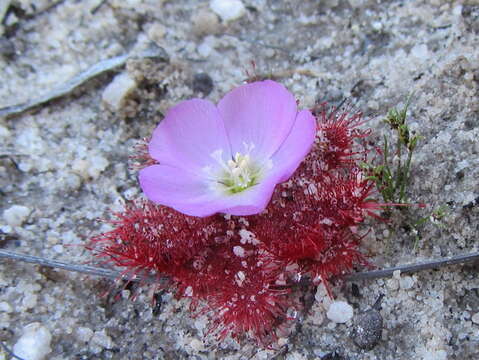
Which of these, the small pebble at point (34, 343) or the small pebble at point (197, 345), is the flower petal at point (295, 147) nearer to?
the small pebble at point (197, 345)

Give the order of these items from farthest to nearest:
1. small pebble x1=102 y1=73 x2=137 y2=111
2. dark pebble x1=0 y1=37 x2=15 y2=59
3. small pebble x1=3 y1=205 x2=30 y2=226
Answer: dark pebble x1=0 y1=37 x2=15 y2=59 < small pebble x1=102 y1=73 x2=137 y2=111 < small pebble x1=3 y1=205 x2=30 y2=226

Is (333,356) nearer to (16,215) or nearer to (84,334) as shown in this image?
(84,334)

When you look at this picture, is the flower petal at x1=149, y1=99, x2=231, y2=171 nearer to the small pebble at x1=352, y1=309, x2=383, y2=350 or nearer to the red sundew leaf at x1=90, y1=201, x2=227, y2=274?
the red sundew leaf at x1=90, y1=201, x2=227, y2=274

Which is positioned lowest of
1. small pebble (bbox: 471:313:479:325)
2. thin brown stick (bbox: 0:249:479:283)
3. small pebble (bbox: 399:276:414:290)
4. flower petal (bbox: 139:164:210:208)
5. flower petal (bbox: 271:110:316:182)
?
small pebble (bbox: 471:313:479:325)

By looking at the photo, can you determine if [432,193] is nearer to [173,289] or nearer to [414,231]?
[414,231]

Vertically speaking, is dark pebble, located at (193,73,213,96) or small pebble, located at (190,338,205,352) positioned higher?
dark pebble, located at (193,73,213,96)

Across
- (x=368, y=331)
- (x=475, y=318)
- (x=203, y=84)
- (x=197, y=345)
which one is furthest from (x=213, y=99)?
(x=475, y=318)

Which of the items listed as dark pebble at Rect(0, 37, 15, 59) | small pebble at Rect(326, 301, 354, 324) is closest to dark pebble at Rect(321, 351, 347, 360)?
small pebble at Rect(326, 301, 354, 324)

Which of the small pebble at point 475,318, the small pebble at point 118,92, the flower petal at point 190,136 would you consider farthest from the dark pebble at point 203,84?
the small pebble at point 475,318
